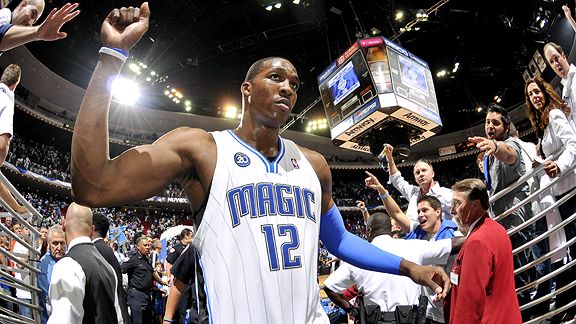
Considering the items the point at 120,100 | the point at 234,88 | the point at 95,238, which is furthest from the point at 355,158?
the point at 95,238

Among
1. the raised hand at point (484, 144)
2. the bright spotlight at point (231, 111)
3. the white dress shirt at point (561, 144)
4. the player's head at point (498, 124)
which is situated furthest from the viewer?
the bright spotlight at point (231, 111)

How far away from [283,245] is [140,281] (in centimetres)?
633

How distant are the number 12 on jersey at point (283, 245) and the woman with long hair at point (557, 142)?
7.84 feet

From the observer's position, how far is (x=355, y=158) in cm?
3362

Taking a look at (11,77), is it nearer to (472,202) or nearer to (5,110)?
(5,110)

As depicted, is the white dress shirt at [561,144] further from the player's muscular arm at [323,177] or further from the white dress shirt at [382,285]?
the player's muscular arm at [323,177]

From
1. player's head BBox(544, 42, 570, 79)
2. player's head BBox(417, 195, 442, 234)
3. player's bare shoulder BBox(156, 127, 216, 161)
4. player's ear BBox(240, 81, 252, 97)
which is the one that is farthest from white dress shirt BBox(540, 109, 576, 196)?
player's bare shoulder BBox(156, 127, 216, 161)

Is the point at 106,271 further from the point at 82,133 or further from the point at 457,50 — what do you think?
the point at 457,50

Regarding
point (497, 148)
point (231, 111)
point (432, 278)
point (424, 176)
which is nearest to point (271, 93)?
point (432, 278)

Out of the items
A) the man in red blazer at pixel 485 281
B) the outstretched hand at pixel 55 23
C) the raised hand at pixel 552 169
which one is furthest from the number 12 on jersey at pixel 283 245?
the raised hand at pixel 552 169

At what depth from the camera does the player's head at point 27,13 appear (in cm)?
330

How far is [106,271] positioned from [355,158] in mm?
31127

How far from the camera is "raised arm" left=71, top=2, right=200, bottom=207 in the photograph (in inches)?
55.8

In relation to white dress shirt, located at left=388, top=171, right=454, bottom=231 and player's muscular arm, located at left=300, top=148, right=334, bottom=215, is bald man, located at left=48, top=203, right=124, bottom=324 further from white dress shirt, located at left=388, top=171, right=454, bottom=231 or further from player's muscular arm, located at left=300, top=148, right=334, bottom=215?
white dress shirt, located at left=388, top=171, right=454, bottom=231
